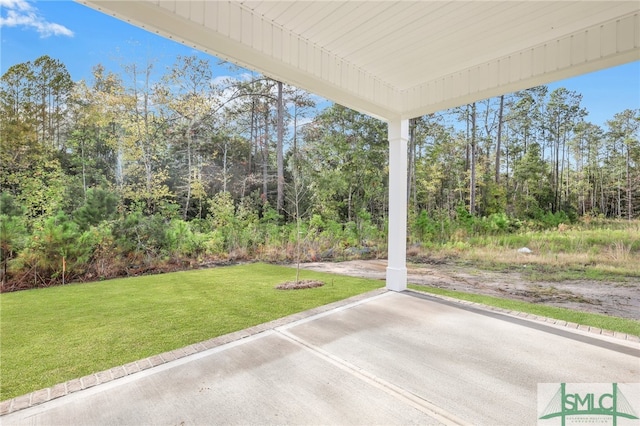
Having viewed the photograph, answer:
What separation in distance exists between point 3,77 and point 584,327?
26.6 ft

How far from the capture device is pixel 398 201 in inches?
161

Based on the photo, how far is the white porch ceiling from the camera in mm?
2100

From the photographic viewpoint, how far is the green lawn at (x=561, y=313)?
2.99 meters

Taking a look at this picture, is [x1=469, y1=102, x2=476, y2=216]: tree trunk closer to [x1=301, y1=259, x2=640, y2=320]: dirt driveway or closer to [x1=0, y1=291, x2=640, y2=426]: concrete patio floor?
[x1=301, y1=259, x2=640, y2=320]: dirt driveway

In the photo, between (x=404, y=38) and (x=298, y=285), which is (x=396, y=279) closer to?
(x=298, y=285)

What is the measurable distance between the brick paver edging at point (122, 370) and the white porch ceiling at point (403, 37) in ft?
7.42

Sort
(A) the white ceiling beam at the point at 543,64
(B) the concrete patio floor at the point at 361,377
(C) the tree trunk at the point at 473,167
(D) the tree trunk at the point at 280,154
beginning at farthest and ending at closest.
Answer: (D) the tree trunk at the point at 280,154, (C) the tree trunk at the point at 473,167, (A) the white ceiling beam at the point at 543,64, (B) the concrete patio floor at the point at 361,377

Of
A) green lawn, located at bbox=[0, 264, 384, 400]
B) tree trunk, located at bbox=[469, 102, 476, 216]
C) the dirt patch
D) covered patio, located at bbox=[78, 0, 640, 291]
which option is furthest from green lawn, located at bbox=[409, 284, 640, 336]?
tree trunk, located at bbox=[469, 102, 476, 216]

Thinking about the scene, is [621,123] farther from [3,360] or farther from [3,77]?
[3,77]

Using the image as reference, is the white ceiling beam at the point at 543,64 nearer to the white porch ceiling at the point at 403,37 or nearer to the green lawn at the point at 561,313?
the white porch ceiling at the point at 403,37

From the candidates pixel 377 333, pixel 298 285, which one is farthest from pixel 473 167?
pixel 377 333

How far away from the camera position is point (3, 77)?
456 centimetres

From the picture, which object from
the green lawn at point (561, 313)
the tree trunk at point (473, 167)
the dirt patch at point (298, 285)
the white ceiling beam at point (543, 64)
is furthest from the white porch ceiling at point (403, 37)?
the tree trunk at point (473, 167)

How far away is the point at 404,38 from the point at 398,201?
2023 mm
